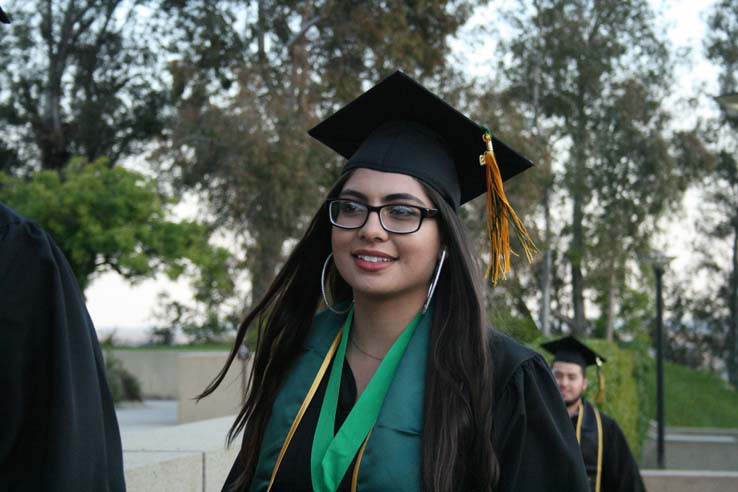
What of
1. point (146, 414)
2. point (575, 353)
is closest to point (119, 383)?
point (146, 414)

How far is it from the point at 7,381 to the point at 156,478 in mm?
1576

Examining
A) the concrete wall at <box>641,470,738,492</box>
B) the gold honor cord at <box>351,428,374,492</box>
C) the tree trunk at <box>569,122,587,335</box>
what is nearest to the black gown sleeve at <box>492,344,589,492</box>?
the gold honor cord at <box>351,428,374,492</box>

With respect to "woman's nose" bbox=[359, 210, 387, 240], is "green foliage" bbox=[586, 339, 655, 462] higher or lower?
lower

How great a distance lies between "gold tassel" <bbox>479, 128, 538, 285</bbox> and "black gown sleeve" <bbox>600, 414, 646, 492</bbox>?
380cm

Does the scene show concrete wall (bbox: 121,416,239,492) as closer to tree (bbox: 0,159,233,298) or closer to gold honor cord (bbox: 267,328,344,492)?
gold honor cord (bbox: 267,328,344,492)

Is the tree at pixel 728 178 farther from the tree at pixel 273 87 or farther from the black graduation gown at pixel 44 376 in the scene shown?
the black graduation gown at pixel 44 376

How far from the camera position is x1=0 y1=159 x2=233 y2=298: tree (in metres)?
24.0

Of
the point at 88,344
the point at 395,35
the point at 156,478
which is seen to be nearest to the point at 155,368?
the point at 395,35

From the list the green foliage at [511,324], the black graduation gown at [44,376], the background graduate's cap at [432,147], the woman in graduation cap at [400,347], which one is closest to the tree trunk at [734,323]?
the green foliage at [511,324]

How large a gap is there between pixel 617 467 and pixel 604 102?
2498 cm

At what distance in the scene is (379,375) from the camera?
7.91 ft

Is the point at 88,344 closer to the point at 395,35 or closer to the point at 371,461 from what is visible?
→ the point at 371,461

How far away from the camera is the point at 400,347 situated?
2455 millimetres

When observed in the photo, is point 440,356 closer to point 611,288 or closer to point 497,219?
point 497,219
